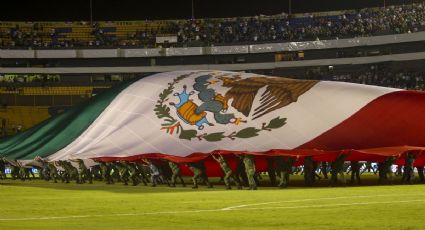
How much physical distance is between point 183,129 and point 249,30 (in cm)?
4918

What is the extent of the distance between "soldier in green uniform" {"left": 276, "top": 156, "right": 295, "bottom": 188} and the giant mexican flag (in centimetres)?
113

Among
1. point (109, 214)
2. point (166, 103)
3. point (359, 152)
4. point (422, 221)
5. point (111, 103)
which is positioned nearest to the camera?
point (422, 221)

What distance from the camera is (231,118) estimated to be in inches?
1716

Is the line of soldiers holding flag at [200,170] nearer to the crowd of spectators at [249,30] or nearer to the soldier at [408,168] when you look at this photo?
the soldier at [408,168]

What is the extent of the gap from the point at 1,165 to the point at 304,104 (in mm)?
23268

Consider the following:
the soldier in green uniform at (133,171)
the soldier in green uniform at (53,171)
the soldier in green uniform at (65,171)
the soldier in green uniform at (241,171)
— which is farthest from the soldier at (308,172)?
the soldier in green uniform at (53,171)

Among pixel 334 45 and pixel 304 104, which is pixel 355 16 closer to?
pixel 334 45

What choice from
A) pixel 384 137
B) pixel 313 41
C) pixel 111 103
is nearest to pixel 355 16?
pixel 313 41

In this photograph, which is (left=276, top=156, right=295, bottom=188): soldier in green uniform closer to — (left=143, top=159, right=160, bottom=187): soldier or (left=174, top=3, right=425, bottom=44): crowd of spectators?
(left=143, top=159, right=160, bottom=187): soldier

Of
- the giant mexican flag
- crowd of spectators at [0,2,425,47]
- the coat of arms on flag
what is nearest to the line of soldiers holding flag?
the giant mexican flag

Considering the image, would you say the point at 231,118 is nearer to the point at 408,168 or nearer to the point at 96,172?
the point at 96,172

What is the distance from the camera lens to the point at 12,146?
55906 millimetres

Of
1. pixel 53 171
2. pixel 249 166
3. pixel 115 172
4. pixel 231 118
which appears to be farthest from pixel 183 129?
pixel 53 171

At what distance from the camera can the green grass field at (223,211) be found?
61.3 ft
